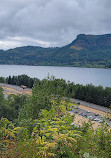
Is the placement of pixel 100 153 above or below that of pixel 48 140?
below

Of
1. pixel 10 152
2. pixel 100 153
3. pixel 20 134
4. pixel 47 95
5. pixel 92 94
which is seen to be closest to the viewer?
pixel 100 153

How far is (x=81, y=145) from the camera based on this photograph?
3148mm

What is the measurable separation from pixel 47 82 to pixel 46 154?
23.1 feet

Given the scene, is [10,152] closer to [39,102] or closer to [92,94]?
[39,102]

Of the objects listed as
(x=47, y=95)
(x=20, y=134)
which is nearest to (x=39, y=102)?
(x=47, y=95)

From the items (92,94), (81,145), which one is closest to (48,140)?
A: (81,145)

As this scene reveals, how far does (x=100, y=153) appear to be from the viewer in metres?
2.84

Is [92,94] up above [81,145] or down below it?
below

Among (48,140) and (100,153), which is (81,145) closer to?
(100,153)

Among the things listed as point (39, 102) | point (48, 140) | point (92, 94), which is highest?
point (48, 140)

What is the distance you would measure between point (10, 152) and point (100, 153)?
1620 millimetres

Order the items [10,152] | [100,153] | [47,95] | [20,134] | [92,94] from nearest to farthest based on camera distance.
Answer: [100,153] → [10,152] → [20,134] → [47,95] → [92,94]

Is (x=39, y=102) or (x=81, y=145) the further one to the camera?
(x=39, y=102)

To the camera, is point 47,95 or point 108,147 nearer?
point 108,147
